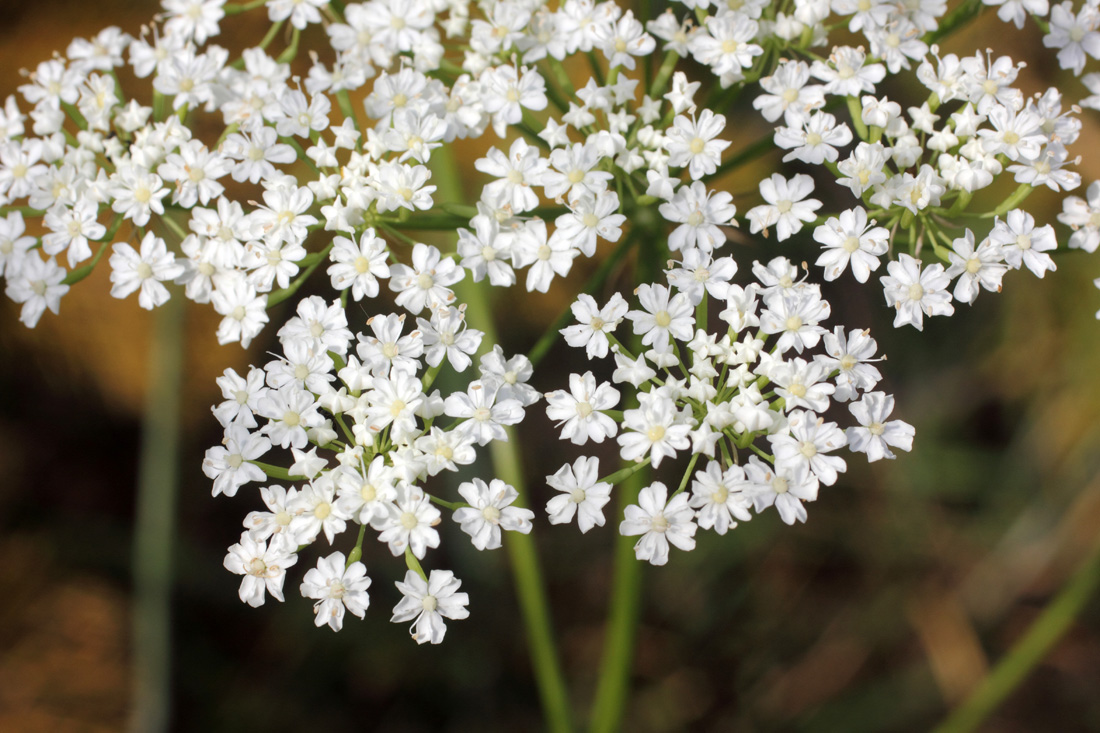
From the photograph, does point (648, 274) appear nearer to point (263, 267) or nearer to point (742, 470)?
point (742, 470)

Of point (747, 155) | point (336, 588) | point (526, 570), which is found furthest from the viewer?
point (526, 570)

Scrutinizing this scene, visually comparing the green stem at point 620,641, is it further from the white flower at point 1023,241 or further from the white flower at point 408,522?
the white flower at point 1023,241

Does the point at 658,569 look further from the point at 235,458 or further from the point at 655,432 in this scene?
the point at 235,458

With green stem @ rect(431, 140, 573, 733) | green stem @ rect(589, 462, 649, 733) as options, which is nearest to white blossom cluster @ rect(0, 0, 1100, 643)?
green stem @ rect(589, 462, 649, 733)

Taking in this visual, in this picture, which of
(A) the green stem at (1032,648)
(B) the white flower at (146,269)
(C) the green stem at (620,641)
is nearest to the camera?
(B) the white flower at (146,269)

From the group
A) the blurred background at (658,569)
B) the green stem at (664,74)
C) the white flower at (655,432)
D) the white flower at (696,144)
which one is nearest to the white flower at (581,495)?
the white flower at (655,432)

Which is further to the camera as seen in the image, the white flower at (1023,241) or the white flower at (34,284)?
the white flower at (34,284)

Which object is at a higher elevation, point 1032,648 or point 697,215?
point 697,215

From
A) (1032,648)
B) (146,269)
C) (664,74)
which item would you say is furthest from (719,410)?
(1032,648)
